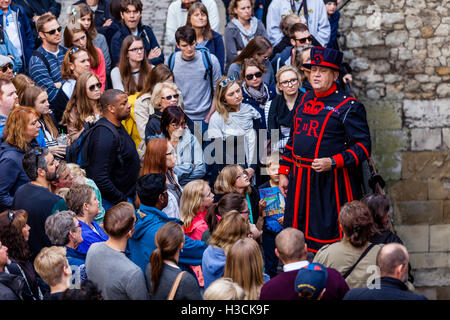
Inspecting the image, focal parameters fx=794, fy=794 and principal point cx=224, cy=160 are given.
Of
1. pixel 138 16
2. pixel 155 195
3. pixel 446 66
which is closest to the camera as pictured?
pixel 155 195

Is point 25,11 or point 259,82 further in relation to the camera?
point 25,11

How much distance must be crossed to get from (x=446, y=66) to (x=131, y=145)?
5751mm

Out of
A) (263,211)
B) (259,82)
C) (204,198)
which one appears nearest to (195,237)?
(204,198)

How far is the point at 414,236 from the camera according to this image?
11758 millimetres

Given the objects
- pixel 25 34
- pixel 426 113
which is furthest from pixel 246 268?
pixel 426 113

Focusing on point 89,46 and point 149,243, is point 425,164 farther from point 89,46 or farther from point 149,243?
point 149,243

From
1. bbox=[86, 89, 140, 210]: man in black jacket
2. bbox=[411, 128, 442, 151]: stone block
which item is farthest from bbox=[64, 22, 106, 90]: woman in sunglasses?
bbox=[411, 128, 442, 151]: stone block

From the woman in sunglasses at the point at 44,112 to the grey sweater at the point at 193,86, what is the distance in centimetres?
173

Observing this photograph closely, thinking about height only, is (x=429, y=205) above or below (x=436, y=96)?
below

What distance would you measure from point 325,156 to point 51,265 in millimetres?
2513

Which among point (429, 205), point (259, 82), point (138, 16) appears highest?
point (138, 16)

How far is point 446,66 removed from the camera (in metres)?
11.1
